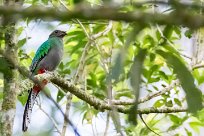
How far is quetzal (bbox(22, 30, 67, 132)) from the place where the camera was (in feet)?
13.4

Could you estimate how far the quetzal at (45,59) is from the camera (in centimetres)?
408

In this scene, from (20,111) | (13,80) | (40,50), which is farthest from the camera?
(40,50)

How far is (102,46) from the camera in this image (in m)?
4.21

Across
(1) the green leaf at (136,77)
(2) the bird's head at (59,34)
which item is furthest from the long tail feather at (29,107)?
(1) the green leaf at (136,77)

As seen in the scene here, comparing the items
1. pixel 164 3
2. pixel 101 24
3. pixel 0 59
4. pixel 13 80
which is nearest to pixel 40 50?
pixel 101 24

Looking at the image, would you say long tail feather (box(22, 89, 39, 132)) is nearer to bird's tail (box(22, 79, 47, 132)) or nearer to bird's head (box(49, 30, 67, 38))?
bird's tail (box(22, 79, 47, 132))

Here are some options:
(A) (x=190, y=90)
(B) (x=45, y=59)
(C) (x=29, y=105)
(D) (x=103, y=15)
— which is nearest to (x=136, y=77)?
(A) (x=190, y=90)

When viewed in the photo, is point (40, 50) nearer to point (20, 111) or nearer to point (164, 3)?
point (20, 111)

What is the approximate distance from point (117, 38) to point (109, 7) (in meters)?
3.43

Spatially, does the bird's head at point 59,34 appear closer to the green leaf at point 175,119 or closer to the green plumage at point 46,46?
the green plumage at point 46,46

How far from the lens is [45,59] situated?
Answer: 5.18 meters

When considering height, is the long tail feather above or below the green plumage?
below

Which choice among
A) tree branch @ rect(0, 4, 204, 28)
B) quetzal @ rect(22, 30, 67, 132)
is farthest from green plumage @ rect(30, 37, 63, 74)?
tree branch @ rect(0, 4, 204, 28)

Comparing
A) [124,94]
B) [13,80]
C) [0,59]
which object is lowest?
[124,94]
